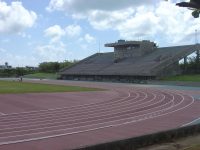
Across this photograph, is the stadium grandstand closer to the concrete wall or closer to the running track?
the concrete wall

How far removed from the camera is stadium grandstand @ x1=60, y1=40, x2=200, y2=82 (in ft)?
215

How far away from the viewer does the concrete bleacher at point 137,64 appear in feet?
215

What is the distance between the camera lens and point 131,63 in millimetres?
74625

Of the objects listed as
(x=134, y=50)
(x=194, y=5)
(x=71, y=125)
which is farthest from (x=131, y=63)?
(x=194, y=5)

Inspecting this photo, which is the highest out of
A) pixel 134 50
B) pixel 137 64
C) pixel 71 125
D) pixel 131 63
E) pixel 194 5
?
pixel 134 50

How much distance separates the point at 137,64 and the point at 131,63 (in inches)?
116

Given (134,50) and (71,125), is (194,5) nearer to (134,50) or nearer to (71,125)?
(71,125)

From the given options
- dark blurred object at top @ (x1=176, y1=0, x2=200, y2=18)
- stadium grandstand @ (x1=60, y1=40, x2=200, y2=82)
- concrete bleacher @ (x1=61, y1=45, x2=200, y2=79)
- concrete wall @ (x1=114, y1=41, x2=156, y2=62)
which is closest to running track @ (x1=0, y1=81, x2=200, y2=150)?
dark blurred object at top @ (x1=176, y1=0, x2=200, y2=18)

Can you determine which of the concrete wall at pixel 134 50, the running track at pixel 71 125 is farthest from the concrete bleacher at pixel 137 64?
the running track at pixel 71 125

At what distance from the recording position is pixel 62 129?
48.3 ft

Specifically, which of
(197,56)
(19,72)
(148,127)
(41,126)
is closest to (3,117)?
(41,126)

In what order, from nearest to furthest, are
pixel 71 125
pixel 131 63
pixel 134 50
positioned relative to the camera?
pixel 71 125 < pixel 131 63 < pixel 134 50

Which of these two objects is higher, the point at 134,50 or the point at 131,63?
the point at 134,50

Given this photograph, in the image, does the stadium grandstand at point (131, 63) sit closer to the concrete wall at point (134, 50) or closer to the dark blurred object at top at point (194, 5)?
the concrete wall at point (134, 50)
